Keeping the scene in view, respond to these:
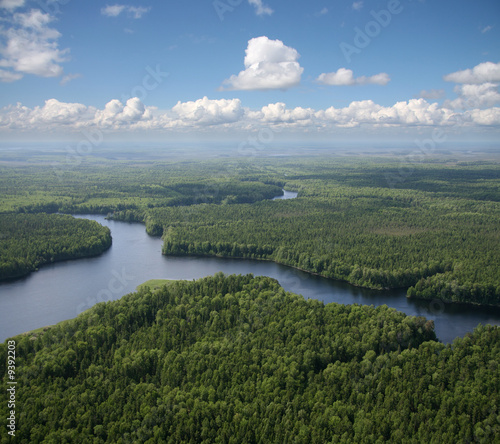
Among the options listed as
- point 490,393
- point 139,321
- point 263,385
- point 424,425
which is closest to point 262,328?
point 263,385

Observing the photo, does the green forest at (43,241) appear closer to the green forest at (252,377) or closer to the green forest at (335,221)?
the green forest at (335,221)

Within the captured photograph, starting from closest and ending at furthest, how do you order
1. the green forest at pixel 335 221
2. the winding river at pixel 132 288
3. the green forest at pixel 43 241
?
the winding river at pixel 132 288, the green forest at pixel 335 221, the green forest at pixel 43 241

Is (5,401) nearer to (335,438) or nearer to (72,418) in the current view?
(72,418)

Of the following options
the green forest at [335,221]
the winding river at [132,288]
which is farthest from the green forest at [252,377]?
the green forest at [335,221]

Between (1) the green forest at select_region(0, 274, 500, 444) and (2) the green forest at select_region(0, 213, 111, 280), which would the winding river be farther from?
(1) the green forest at select_region(0, 274, 500, 444)

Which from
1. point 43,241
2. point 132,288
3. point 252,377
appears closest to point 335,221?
point 132,288
